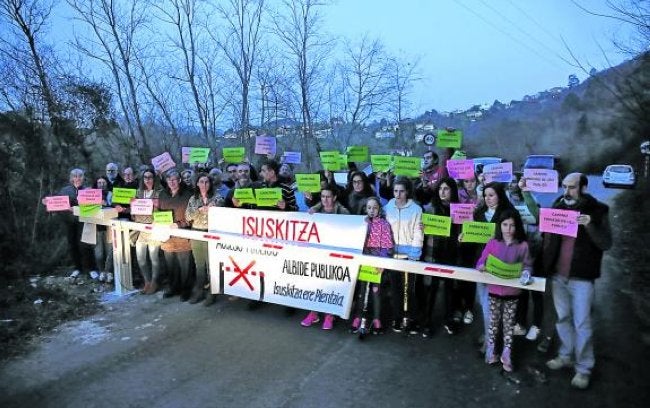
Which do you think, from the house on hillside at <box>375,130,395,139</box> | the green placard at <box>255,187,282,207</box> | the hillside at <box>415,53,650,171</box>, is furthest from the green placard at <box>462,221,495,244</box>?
the hillside at <box>415,53,650,171</box>

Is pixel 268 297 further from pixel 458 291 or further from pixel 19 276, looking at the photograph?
pixel 19 276

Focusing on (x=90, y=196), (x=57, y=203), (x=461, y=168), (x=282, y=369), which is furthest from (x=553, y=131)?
(x=57, y=203)

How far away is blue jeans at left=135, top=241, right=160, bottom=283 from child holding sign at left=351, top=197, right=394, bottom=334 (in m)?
3.66

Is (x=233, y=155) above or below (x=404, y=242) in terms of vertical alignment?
above

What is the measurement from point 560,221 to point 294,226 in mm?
3214

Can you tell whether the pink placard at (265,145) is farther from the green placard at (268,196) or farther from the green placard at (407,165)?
the green placard at (407,165)

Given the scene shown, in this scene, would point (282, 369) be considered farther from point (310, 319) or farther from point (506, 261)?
point (506, 261)

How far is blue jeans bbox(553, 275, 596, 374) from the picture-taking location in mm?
4375

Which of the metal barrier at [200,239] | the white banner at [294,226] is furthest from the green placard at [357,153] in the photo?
the metal barrier at [200,239]

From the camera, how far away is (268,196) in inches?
250

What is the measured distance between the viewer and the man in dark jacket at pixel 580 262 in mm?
4262

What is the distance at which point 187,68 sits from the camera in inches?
509

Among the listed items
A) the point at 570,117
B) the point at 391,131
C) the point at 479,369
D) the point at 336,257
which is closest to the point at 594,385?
the point at 479,369

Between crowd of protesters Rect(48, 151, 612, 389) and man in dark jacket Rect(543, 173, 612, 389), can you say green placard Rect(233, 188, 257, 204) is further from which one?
man in dark jacket Rect(543, 173, 612, 389)
